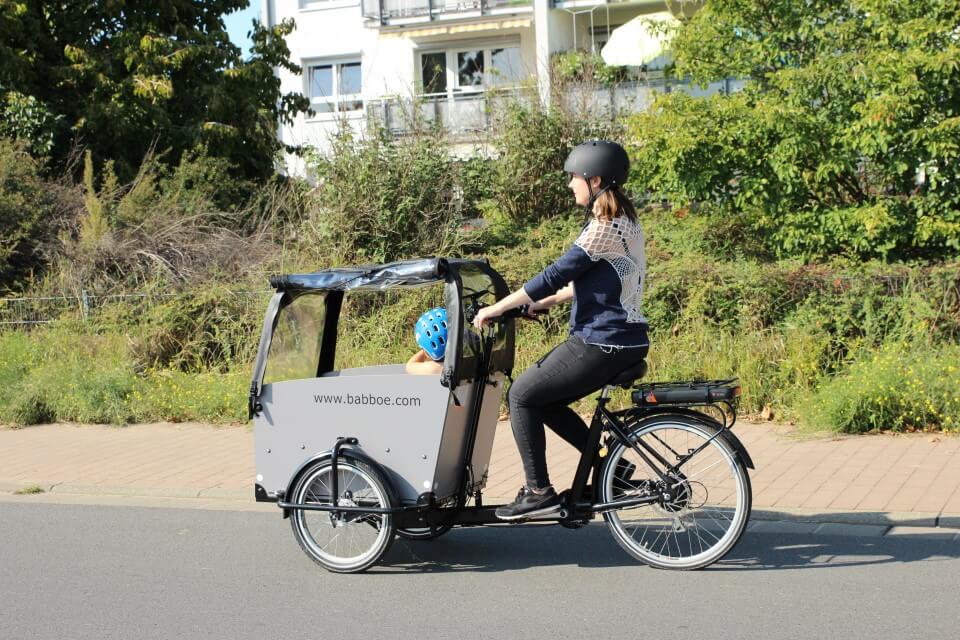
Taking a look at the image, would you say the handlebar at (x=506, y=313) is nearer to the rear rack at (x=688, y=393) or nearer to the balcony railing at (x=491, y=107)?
the rear rack at (x=688, y=393)

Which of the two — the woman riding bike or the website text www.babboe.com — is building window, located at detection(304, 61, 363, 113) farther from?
the woman riding bike

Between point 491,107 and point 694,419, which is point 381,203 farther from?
point 694,419

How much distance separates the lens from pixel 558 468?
25.8 feet

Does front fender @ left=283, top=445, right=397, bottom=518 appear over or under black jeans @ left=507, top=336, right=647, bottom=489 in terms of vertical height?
under

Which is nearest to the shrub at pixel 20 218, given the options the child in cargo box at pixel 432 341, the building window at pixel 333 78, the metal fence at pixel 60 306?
the metal fence at pixel 60 306

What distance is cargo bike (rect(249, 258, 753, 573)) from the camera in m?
5.61

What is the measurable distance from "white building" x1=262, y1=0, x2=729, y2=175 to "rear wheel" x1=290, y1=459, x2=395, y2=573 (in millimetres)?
20196

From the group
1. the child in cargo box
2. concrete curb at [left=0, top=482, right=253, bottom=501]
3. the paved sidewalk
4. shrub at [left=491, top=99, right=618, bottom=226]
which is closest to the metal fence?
the paved sidewalk

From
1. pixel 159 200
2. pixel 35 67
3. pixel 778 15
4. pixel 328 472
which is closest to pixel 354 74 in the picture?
pixel 35 67

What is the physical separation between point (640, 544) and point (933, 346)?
221 inches

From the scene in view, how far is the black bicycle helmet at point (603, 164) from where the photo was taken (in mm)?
5543

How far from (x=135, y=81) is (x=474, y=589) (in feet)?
50.3

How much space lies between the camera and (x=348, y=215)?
48.5 ft

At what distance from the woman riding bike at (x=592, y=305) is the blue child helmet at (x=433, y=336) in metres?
0.28
